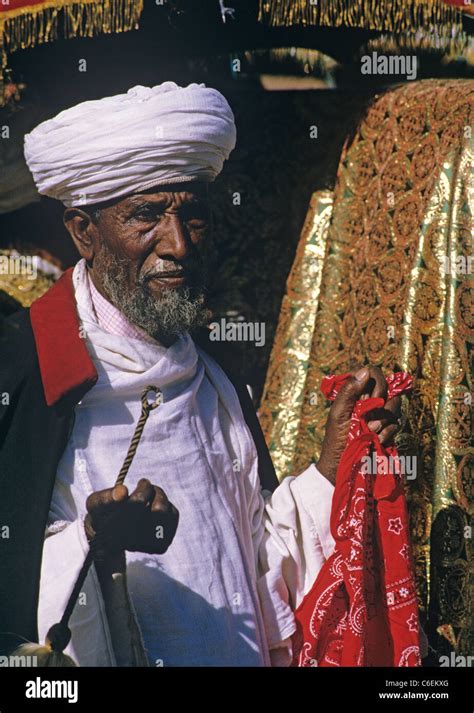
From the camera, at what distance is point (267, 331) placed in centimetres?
535

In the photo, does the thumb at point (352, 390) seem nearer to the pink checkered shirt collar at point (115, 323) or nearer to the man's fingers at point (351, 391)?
the man's fingers at point (351, 391)

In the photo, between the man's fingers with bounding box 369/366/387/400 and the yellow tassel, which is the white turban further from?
the yellow tassel

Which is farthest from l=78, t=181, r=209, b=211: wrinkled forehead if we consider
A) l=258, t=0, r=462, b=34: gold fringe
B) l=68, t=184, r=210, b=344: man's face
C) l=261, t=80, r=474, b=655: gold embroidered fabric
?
l=261, t=80, r=474, b=655: gold embroidered fabric

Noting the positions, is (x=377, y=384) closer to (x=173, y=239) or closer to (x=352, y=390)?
(x=352, y=390)

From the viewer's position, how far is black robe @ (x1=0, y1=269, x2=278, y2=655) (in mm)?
4316

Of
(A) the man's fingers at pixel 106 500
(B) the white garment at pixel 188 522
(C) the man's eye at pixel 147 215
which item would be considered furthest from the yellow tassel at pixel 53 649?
(C) the man's eye at pixel 147 215

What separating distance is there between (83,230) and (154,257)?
226mm

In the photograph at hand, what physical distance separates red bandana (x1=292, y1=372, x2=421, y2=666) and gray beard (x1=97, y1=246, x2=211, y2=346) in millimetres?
489

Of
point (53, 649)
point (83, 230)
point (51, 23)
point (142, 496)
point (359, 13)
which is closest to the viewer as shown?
point (142, 496)

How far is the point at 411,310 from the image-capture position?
4938 millimetres

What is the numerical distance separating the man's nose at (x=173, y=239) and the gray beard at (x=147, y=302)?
10 centimetres

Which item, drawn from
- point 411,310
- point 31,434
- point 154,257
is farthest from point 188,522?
point 411,310

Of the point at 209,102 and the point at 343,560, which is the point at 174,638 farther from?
the point at 209,102
